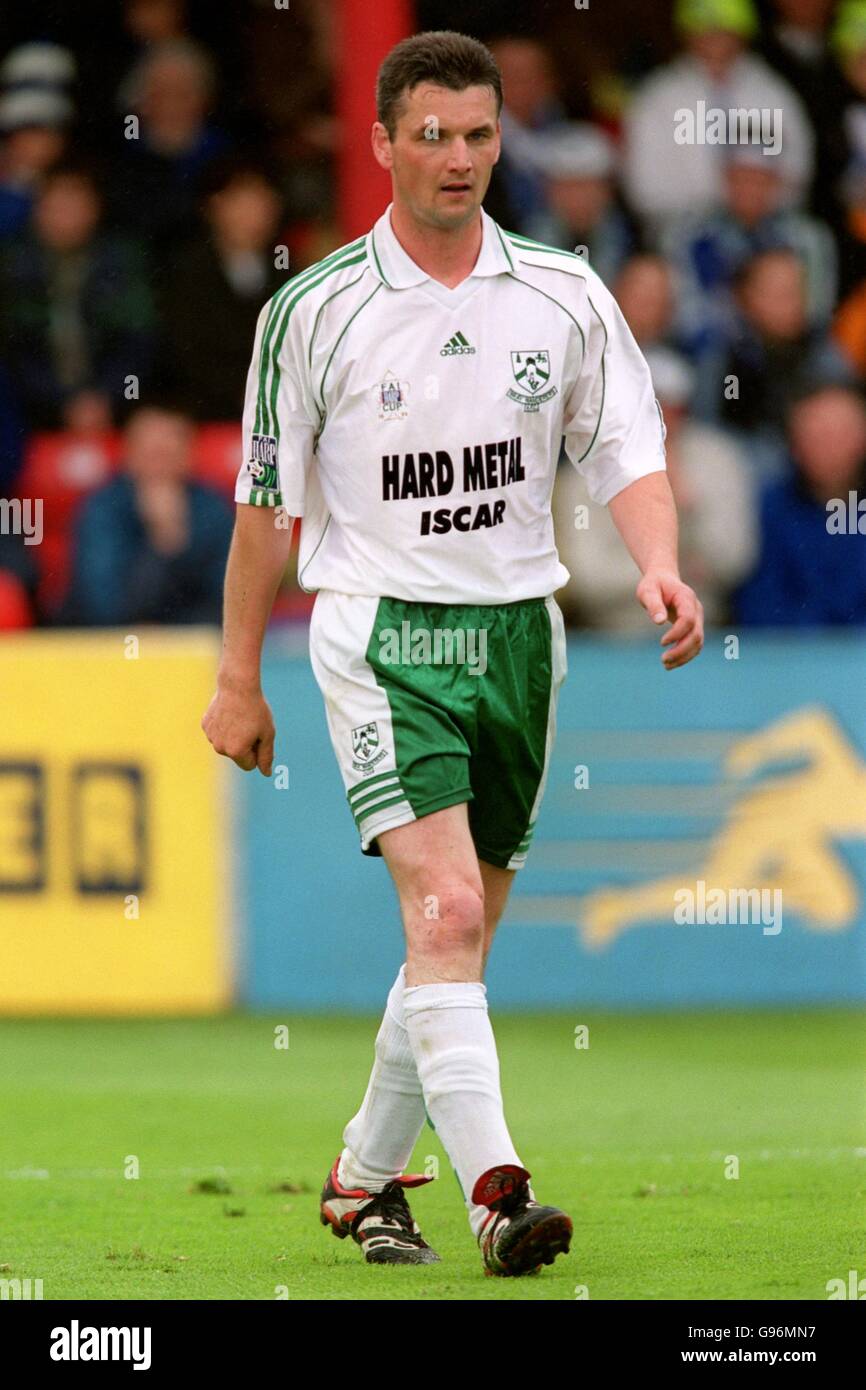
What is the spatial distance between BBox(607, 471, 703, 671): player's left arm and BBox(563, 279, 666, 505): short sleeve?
40mm

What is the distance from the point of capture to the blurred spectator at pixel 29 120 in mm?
12523

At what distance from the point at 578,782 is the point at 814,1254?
4995 millimetres

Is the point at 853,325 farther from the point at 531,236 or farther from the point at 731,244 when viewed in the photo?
the point at 531,236

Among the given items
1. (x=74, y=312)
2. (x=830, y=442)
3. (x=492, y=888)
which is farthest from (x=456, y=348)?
(x=74, y=312)

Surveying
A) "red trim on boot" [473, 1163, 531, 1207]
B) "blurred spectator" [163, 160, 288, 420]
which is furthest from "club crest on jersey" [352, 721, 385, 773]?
"blurred spectator" [163, 160, 288, 420]

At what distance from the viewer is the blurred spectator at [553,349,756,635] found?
1086 centimetres

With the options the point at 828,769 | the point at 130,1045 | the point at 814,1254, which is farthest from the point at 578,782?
the point at 814,1254

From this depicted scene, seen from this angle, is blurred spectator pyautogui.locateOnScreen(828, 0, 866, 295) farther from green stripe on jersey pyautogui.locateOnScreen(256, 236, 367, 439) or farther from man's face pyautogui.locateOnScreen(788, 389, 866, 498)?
green stripe on jersey pyautogui.locateOnScreen(256, 236, 367, 439)

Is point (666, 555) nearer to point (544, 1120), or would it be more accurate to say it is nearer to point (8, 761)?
point (544, 1120)

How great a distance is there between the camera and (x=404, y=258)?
5.51 meters

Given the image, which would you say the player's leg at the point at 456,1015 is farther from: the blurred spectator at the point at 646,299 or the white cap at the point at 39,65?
the white cap at the point at 39,65

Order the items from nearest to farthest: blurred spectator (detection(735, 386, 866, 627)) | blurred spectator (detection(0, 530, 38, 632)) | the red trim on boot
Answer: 1. the red trim on boot
2. blurred spectator (detection(735, 386, 866, 627))
3. blurred spectator (detection(0, 530, 38, 632))

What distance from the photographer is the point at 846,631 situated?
1082 centimetres

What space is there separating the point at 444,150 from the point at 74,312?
7.14 metres
